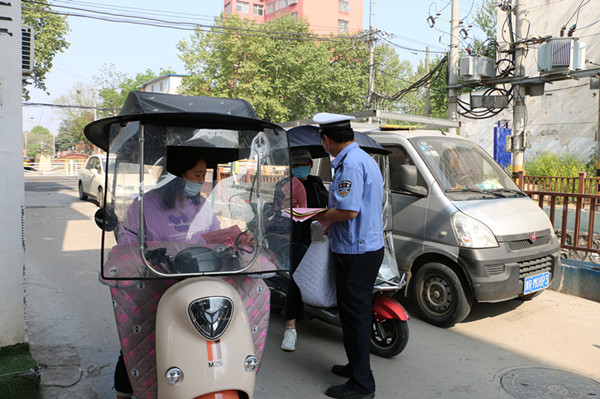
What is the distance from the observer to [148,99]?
159 inches

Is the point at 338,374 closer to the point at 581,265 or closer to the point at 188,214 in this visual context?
the point at 188,214

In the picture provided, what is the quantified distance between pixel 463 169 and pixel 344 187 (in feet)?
9.07

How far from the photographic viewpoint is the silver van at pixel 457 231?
4910 millimetres

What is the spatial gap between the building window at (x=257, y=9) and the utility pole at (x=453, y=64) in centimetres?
4599

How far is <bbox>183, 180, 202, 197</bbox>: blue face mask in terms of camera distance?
9.41ft

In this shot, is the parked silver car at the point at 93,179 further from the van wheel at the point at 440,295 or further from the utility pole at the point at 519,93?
the van wheel at the point at 440,295

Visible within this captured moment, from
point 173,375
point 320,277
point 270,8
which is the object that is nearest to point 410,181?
point 320,277

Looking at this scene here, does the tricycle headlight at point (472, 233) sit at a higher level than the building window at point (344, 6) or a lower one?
lower

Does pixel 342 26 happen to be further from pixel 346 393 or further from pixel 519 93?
pixel 346 393

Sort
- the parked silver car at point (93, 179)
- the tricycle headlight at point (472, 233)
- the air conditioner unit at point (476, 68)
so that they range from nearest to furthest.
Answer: the tricycle headlight at point (472, 233), the air conditioner unit at point (476, 68), the parked silver car at point (93, 179)

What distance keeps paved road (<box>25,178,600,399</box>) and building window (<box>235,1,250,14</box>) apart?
52.7 meters

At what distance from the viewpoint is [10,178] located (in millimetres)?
3574

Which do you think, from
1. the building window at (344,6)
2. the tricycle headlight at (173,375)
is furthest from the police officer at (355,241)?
the building window at (344,6)

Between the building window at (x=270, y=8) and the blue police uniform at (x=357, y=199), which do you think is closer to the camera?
the blue police uniform at (x=357, y=199)
